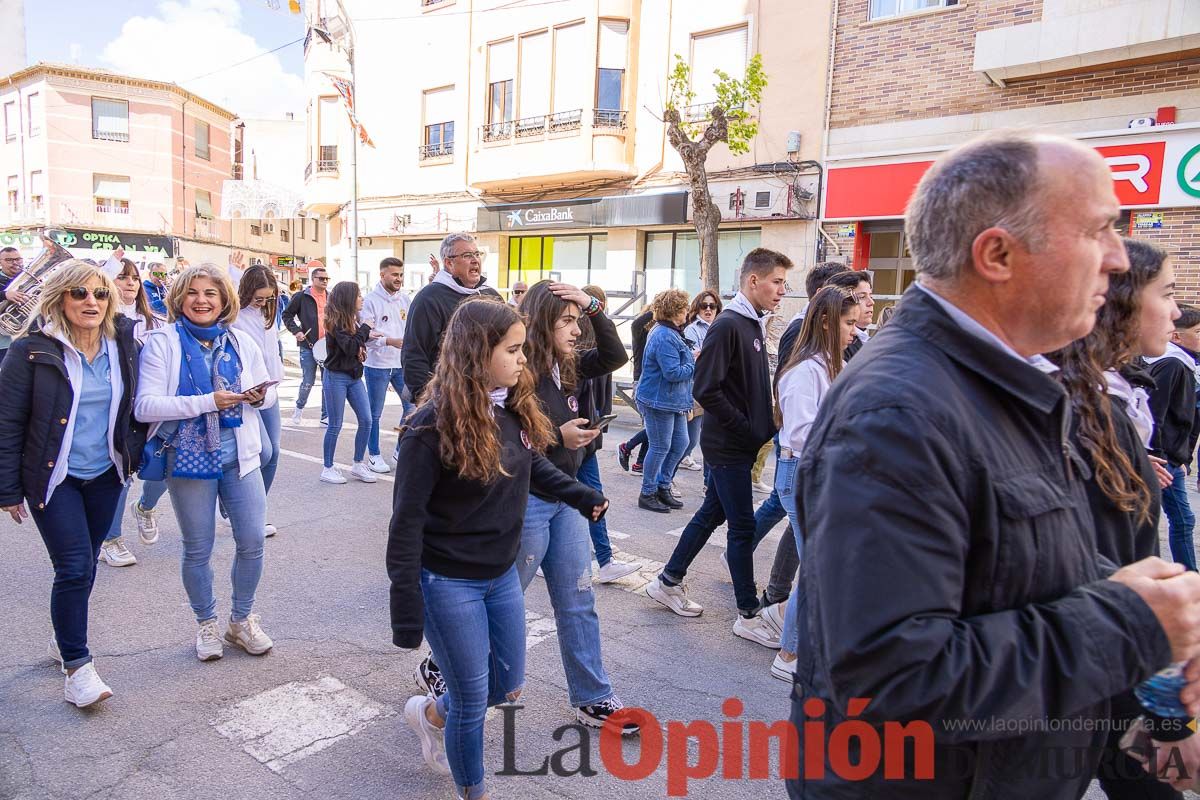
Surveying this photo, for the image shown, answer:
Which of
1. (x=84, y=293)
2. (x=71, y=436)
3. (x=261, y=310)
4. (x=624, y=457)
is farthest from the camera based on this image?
(x=624, y=457)

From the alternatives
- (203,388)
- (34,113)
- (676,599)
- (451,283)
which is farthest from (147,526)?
(34,113)

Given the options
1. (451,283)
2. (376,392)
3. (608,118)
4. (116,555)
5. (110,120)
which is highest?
(110,120)

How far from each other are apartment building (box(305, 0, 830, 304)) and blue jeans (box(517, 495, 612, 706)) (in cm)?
1185

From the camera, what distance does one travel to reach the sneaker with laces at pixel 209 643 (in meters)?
3.76

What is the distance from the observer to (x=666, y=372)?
663 centimetres

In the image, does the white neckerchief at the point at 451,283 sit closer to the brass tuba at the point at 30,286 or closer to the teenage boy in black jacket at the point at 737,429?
the teenage boy in black jacket at the point at 737,429

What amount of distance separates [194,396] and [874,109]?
41.6 feet

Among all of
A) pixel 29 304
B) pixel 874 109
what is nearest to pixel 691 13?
pixel 874 109

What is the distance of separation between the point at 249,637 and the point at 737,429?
279cm

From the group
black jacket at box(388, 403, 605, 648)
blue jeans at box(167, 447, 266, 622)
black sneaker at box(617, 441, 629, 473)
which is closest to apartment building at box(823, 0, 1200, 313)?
black sneaker at box(617, 441, 629, 473)

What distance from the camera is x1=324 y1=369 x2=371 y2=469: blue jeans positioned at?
7.32 meters

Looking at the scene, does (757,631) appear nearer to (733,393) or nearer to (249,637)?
(733,393)

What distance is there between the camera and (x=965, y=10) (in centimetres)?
1220

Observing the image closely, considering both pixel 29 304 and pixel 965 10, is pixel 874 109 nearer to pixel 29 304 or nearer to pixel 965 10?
pixel 965 10
